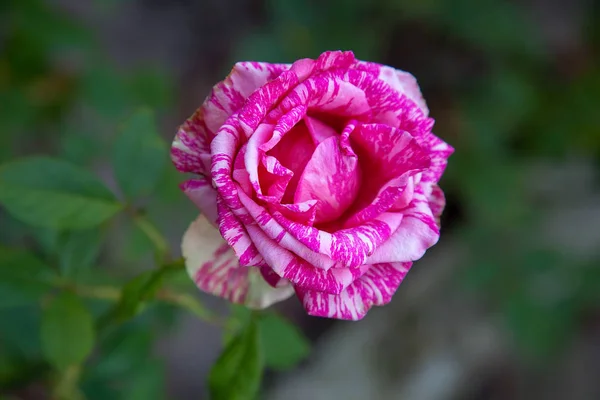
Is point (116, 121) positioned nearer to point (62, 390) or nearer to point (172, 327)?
point (172, 327)

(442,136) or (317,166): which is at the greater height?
(317,166)

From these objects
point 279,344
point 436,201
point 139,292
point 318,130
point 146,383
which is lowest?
point 146,383

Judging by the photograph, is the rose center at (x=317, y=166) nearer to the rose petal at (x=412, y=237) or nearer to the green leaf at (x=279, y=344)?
the rose petal at (x=412, y=237)

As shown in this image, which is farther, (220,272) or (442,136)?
(442,136)

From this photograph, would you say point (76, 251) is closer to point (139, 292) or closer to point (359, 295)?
point (139, 292)

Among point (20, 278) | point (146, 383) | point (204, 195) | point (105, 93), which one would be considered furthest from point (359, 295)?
point (105, 93)

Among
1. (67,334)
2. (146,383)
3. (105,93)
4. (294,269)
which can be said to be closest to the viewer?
(294,269)

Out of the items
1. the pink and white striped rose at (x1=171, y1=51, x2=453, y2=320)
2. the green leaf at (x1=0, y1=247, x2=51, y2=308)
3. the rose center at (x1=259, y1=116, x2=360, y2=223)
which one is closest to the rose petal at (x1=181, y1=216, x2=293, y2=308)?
the pink and white striped rose at (x1=171, y1=51, x2=453, y2=320)
